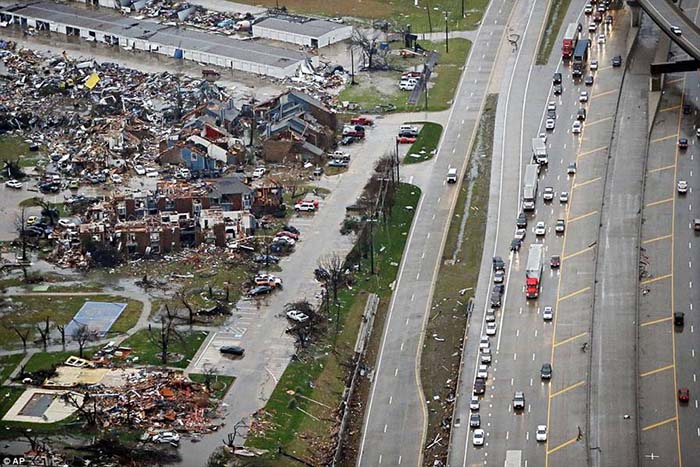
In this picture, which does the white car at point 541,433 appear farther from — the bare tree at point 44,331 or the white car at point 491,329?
the bare tree at point 44,331

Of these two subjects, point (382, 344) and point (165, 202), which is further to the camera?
point (165, 202)

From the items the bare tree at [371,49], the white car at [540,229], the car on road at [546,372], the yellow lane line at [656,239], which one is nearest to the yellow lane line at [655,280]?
the yellow lane line at [656,239]

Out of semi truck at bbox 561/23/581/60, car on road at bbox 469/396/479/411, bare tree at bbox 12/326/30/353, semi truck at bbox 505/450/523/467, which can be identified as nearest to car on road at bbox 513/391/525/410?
car on road at bbox 469/396/479/411

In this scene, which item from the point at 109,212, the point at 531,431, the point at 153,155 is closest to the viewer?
the point at 531,431

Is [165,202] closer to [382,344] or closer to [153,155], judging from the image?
[153,155]

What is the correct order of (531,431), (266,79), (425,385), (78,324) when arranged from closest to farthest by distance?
(531,431), (425,385), (78,324), (266,79)

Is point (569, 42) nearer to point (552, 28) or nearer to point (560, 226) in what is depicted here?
point (552, 28)

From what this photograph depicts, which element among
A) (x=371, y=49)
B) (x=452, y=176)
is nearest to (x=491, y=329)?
(x=452, y=176)

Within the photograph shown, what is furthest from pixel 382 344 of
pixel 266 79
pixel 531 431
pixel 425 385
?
pixel 266 79
